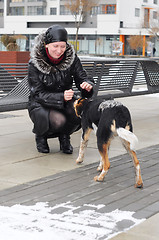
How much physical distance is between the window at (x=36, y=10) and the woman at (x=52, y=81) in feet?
284

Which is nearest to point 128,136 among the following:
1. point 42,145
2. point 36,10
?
point 42,145

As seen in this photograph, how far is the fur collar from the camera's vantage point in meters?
6.46

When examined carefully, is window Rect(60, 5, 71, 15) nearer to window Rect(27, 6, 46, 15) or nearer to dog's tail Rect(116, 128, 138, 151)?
window Rect(27, 6, 46, 15)

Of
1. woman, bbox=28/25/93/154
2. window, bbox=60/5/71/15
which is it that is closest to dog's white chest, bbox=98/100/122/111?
woman, bbox=28/25/93/154

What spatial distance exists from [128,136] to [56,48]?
1761 millimetres

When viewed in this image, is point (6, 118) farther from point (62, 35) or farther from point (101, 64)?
point (62, 35)

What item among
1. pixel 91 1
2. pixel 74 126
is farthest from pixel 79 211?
pixel 91 1

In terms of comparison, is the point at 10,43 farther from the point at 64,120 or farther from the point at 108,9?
the point at 108,9

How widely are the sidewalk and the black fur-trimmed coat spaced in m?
0.46

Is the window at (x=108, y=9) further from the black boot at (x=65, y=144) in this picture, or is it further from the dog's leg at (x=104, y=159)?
the dog's leg at (x=104, y=159)

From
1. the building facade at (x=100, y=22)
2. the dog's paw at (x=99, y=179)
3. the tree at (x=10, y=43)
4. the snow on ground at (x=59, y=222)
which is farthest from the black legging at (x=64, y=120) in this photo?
the building facade at (x=100, y=22)

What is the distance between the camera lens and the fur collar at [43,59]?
646cm

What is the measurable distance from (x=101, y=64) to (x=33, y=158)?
387cm

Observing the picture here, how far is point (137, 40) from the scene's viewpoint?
2972 inches
